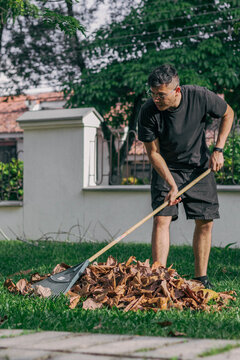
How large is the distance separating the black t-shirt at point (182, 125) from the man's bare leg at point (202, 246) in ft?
1.67

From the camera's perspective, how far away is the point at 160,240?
4742 millimetres

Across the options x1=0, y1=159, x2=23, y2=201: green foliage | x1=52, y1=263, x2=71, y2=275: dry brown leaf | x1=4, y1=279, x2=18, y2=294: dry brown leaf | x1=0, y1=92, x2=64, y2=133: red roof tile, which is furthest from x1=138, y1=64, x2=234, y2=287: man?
x1=0, y1=92, x2=64, y2=133: red roof tile

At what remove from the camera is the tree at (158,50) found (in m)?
17.7

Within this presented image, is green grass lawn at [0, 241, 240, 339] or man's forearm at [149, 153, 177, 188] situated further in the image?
man's forearm at [149, 153, 177, 188]

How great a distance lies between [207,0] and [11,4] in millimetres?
14714

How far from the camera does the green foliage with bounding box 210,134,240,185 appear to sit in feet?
27.3

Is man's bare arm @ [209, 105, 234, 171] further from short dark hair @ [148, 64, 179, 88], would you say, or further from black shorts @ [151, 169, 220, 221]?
short dark hair @ [148, 64, 179, 88]

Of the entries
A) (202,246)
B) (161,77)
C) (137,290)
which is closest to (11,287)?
(137,290)

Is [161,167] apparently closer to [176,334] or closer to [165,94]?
[165,94]

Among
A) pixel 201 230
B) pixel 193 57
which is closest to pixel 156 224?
pixel 201 230

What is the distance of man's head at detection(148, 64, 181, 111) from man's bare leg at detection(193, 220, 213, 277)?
1.08 m

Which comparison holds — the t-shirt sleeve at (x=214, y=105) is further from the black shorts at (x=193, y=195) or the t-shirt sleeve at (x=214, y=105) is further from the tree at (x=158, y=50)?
the tree at (x=158, y=50)

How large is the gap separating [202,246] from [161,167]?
76cm

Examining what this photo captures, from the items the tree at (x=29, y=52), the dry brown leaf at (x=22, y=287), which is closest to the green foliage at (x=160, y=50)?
the tree at (x=29, y=52)
